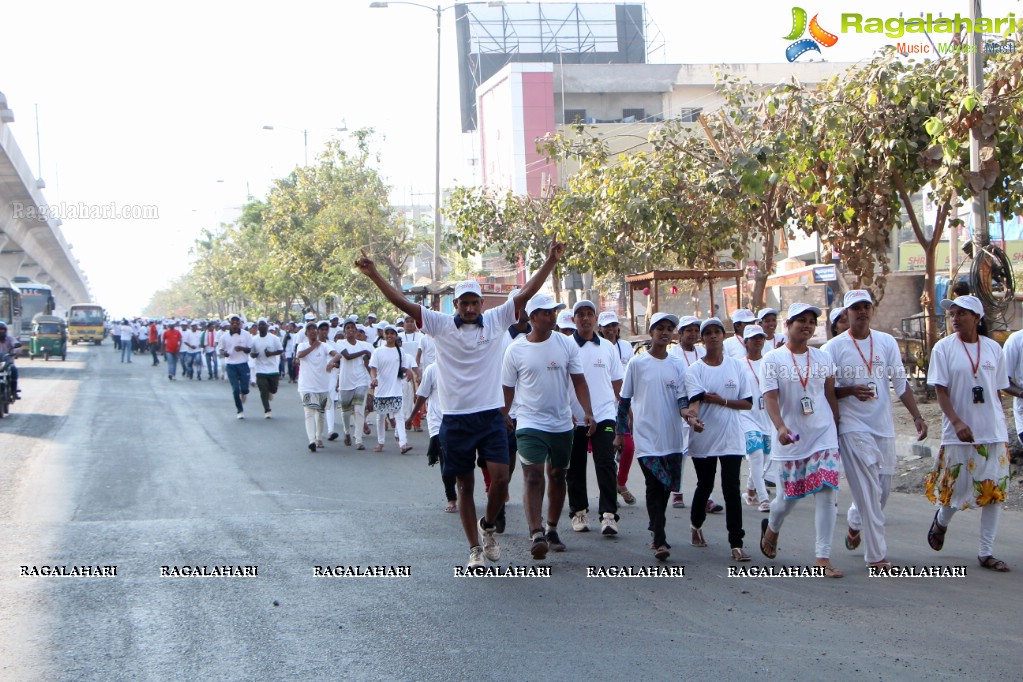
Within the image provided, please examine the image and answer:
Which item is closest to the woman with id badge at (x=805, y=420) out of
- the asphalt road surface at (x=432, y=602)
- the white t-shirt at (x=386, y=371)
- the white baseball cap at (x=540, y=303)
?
the asphalt road surface at (x=432, y=602)

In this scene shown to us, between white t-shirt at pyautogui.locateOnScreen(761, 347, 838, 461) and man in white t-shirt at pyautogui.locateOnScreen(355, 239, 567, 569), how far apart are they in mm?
1628

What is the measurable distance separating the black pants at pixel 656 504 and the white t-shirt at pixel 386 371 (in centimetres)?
687

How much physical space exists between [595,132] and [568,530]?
42.8 m

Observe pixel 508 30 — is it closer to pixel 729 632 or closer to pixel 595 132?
pixel 595 132

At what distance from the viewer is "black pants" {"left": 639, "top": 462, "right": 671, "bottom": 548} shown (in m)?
7.69

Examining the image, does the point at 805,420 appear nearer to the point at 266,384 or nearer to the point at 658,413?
the point at 658,413

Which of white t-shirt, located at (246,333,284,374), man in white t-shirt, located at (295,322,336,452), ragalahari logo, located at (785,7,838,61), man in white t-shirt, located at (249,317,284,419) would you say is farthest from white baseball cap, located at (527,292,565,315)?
ragalahari logo, located at (785,7,838,61)

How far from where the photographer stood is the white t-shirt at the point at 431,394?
1080 cm

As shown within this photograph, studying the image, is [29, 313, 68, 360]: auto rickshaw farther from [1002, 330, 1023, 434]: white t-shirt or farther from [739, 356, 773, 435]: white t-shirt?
[1002, 330, 1023, 434]: white t-shirt

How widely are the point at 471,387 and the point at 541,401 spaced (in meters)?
0.72

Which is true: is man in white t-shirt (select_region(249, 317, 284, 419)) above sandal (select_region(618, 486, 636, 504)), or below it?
above

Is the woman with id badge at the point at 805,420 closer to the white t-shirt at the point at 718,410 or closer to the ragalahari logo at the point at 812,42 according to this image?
the white t-shirt at the point at 718,410

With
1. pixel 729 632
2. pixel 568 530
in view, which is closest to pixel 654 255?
pixel 568 530

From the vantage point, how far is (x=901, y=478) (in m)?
11.9
